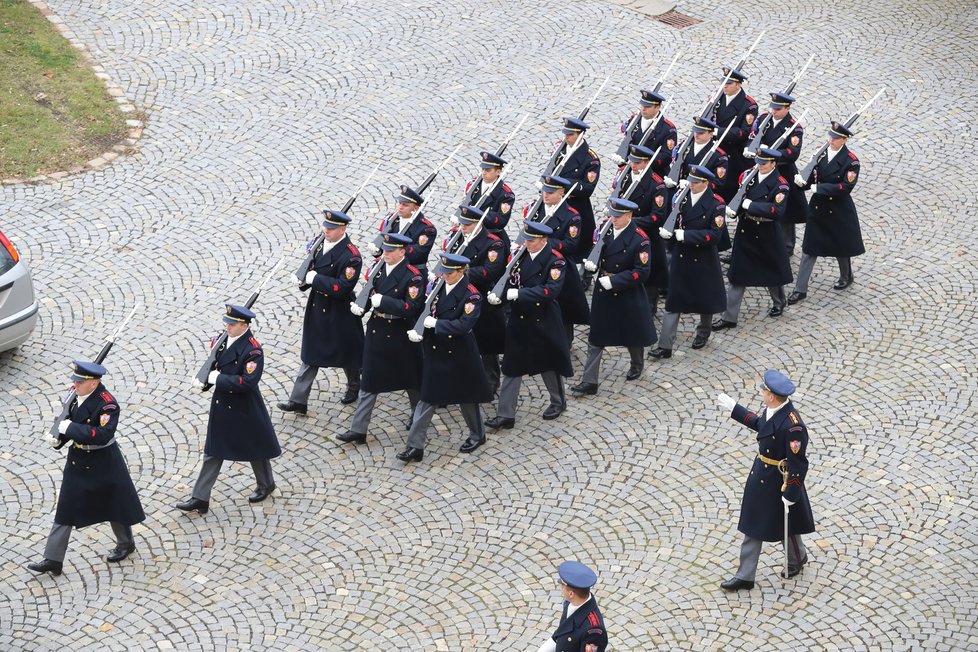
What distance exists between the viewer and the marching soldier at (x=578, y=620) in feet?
26.3

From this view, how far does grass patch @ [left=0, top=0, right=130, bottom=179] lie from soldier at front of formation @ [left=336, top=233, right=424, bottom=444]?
563 centimetres

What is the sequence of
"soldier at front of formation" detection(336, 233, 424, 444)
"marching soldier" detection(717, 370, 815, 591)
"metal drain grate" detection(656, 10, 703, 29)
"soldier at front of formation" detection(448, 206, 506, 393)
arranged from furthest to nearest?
1. "metal drain grate" detection(656, 10, 703, 29)
2. "soldier at front of formation" detection(448, 206, 506, 393)
3. "soldier at front of formation" detection(336, 233, 424, 444)
4. "marching soldier" detection(717, 370, 815, 591)

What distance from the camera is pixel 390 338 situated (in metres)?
11.5

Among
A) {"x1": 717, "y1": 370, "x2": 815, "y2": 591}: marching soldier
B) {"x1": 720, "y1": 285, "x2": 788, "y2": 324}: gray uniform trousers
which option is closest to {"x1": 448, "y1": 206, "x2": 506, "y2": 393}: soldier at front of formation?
{"x1": 720, "y1": 285, "x2": 788, "y2": 324}: gray uniform trousers

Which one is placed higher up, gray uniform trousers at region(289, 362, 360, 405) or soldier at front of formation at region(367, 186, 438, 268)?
soldier at front of formation at region(367, 186, 438, 268)

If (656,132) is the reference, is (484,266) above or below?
below

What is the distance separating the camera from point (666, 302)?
12.8 metres

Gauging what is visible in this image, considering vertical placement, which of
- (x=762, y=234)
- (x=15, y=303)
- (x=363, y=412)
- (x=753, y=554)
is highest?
(x=762, y=234)

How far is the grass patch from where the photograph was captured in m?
15.6

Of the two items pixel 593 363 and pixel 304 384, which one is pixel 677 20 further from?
pixel 304 384

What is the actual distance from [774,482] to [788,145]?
4997 mm

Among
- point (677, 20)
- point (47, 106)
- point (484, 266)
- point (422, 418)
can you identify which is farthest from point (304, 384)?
point (677, 20)

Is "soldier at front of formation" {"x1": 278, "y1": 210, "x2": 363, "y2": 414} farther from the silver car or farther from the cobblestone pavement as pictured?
the silver car

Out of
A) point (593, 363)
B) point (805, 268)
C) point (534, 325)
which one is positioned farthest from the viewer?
point (805, 268)
